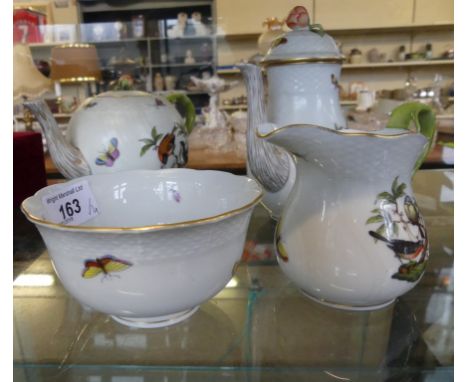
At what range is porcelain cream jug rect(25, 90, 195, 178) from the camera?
0.51m

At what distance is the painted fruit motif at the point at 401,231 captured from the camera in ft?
1.04

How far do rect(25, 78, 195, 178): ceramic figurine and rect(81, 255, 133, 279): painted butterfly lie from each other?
241 millimetres

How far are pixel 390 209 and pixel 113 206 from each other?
262 millimetres

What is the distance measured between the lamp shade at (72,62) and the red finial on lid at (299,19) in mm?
1426

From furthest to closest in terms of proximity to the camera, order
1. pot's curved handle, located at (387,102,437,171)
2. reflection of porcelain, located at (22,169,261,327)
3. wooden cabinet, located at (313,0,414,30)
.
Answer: wooden cabinet, located at (313,0,414,30), pot's curved handle, located at (387,102,437,171), reflection of porcelain, located at (22,169,261,327)

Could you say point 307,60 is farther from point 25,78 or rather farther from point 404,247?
point 25,78

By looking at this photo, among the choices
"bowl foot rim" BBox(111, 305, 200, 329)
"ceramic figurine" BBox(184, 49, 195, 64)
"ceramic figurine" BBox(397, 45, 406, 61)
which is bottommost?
"bowl foot rim" BBox(111, 305, 200, 329)

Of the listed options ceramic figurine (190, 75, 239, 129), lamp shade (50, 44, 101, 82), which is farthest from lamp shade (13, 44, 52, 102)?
ceramic figurine (190, 75, 239, 129)

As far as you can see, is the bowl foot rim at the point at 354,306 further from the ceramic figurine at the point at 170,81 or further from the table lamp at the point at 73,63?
the ceramic figurine at the point at 170,81

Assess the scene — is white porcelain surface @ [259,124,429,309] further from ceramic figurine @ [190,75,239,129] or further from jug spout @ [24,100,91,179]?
ceramic figurine @ [190,75,239,129]

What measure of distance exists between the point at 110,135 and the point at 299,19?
0.83 feet

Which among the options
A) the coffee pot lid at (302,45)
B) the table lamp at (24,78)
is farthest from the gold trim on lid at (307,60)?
the table lamp at (24,78)

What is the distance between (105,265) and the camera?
11.1 inches

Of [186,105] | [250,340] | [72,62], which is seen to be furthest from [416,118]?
[72,62]
